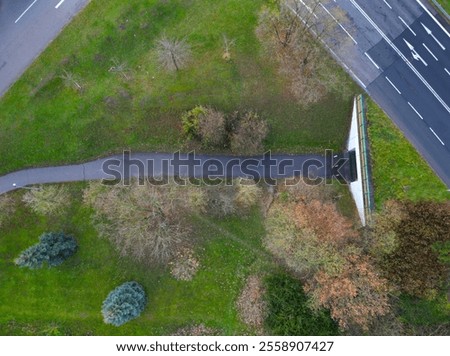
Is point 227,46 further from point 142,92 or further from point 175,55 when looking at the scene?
point 142,92

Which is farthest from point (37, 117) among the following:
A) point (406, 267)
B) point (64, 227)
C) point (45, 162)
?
point (406, 267)

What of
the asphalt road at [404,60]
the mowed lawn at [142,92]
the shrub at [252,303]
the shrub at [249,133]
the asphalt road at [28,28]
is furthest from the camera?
the asphalt road at [28,28]

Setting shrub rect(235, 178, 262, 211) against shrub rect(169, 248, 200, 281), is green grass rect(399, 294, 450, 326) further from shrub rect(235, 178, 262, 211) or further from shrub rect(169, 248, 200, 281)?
shrub rect(169, 248, 200, 281)

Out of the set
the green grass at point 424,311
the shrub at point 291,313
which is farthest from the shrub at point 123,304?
the green grass at point 424,311

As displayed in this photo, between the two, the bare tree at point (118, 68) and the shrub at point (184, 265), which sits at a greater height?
the bare tree at point (118, 68)

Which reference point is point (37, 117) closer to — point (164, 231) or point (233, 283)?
point (164, 231)

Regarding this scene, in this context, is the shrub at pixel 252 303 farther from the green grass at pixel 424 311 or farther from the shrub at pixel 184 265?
the green grass at pixel 424 311

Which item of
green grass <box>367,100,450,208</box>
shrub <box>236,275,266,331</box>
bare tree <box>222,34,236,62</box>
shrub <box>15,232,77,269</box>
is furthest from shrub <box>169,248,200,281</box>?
bare tree <box>222,34,236,62</box>

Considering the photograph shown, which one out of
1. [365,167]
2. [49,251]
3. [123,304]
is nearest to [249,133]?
[365,167]
